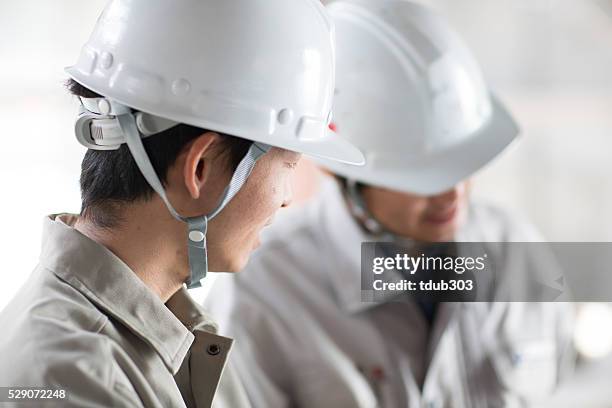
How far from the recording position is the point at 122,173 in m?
1.09

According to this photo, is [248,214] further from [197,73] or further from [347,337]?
[347,337]

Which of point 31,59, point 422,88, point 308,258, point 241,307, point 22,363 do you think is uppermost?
point 31,59

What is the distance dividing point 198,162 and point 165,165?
45 mm

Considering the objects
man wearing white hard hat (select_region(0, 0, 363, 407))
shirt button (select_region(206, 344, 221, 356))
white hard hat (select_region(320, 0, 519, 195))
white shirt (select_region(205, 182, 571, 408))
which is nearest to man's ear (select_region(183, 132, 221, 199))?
man wearing white hard hat (select_region(0, 0, 363, 407))

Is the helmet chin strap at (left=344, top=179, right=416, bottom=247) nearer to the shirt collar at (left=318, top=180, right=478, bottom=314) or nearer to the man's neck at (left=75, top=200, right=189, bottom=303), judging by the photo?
the shirt collar at (left=318, top=180, right=478, bottom=314)

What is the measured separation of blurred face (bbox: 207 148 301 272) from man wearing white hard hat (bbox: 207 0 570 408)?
0.72m

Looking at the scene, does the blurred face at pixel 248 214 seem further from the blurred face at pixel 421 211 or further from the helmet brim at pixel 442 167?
the blurred face at pixel 421 211

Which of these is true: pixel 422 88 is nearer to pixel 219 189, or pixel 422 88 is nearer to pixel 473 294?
pixel 473 294

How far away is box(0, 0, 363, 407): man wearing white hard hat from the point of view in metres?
1.06

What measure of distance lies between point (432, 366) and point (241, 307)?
514 mm

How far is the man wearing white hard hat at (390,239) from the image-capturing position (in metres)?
1.83

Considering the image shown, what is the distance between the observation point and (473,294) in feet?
7.34

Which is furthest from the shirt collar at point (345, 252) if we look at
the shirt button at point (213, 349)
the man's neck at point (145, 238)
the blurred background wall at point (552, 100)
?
the blurred background wall at point (552, 100)

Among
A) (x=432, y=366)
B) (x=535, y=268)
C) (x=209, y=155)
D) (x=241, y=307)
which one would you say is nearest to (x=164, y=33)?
(x=209, y=155)
